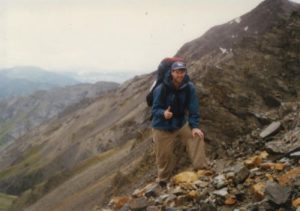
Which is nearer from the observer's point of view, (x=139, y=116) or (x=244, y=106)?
(x=244, y=106)

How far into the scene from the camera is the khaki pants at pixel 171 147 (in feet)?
54.3

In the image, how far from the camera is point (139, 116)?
123000 millimetres

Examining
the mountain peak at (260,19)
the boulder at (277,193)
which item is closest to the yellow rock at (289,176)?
the boulder at (277,193)

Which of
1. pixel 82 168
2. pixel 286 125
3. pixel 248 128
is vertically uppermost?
pixel 286 125

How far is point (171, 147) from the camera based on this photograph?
1706 cm

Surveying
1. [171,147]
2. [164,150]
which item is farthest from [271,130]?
[164,150]

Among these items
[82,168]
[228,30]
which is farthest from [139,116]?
[228,30]

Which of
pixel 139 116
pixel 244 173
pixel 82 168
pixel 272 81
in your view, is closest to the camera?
pixel 244 173

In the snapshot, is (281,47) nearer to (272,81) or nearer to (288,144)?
(272,81)

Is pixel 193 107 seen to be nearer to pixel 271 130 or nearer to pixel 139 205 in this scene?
pixel 139 205

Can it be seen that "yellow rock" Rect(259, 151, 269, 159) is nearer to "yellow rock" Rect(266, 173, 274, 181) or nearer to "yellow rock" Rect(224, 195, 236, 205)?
"yellow rock" Rect(266, 173, 274, 181)

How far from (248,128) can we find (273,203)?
15545mm

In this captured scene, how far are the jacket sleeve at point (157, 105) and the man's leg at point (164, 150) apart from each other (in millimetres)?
1114

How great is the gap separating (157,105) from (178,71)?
4.52 ft
